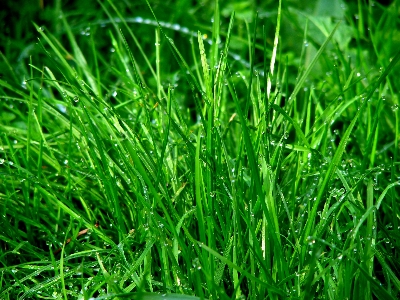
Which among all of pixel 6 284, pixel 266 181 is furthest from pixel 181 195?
pixel 6 284

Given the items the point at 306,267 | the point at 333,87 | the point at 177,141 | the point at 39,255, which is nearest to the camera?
the point at 306,267

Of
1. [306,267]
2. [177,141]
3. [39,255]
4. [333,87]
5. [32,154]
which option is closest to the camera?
[306,267]

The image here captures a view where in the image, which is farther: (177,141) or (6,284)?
(177,141)

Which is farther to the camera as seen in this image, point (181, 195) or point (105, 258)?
point (181, 195)

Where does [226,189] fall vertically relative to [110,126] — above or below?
below

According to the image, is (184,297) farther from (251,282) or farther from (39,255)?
(39,255)

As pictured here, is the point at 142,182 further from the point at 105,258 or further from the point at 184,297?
the point at 184,297

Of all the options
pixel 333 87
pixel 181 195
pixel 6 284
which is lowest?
pixel 6 284

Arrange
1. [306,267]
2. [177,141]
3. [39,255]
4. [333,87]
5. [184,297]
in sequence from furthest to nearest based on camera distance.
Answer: [333,87] → [177,141] → [39,255] → [306,267] → [184,297]

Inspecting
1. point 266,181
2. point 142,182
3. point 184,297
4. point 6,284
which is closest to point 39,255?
point 6,284
